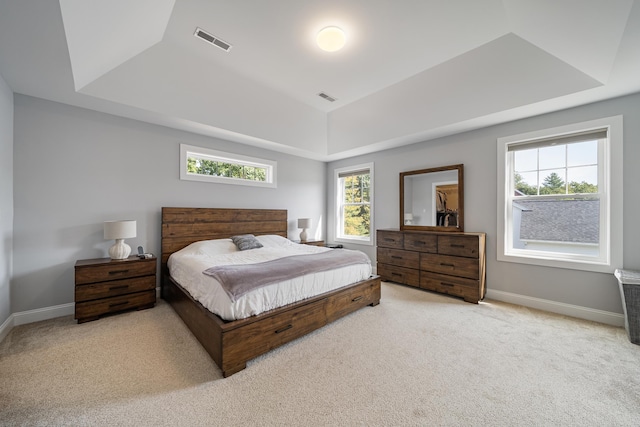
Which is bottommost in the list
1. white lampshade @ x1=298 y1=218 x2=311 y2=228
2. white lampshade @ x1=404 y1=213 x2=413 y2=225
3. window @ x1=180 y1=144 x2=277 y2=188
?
white lampshade @ x1=298 y1=218 x2=311 y2=228

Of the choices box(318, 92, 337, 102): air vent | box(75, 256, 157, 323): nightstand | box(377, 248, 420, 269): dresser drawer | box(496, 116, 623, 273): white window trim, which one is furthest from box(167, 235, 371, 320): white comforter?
box(318, 92, 337, 102): air vent

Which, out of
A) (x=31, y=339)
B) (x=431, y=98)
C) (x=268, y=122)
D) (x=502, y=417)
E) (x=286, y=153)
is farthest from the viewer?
(x=286, y=153)

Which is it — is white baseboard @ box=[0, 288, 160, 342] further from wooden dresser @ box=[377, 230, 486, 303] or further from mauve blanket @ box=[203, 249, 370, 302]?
wooden dresser @ box=[377, 230, 486, 303]

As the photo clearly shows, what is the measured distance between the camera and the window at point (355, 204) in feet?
17.0

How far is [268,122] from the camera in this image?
4.08 meters

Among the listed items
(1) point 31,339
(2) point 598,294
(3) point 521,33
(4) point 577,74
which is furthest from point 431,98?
(1) point 31,339

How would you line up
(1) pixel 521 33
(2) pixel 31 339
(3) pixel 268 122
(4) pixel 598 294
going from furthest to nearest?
(3) pixel 268 122 → (4) pixel 598 294 → (1) pixel 521 33 → (2) pixel 31 339

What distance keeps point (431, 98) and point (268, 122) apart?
2.52 metres

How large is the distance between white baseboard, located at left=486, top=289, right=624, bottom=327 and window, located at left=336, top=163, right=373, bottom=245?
2.31 m

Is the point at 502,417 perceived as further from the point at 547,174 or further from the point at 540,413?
the point at 547,174

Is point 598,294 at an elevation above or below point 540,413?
above

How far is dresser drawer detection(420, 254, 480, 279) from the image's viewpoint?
3343mm

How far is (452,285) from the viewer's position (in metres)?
3.51

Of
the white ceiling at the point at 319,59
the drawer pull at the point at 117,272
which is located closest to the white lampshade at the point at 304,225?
the white ceiling at the point at 319,59
